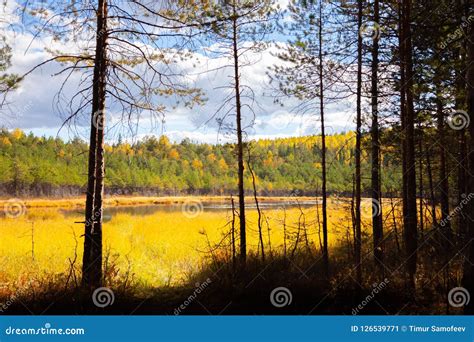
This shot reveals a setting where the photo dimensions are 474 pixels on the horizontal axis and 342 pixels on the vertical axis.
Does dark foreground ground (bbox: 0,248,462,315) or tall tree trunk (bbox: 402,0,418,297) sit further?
tall tree trunk (bbox: 402,0,418,297)

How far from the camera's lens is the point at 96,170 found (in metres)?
7.05

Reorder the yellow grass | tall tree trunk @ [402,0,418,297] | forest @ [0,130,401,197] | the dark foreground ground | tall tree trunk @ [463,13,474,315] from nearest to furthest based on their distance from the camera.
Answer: tall tree trunk @ [463,13,474,315] < the dark foreground ground < tall tree trunk @ [402,0,418,297] < the yellow grass < forest @ [0,130,401,197]

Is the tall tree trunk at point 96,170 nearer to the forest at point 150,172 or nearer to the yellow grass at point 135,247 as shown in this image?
the yellow grass at point 135,247

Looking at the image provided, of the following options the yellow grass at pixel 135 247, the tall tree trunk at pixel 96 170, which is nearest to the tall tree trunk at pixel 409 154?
the yellow grass at pixel 135 247

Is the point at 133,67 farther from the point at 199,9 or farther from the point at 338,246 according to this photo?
the point at 338,246

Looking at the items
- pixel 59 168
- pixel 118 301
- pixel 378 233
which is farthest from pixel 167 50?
pixel 59 168

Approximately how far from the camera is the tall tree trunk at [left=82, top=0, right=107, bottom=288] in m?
6.89

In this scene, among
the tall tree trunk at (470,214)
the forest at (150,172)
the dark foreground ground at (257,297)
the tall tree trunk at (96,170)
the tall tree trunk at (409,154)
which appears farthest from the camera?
the forest at (150,172)

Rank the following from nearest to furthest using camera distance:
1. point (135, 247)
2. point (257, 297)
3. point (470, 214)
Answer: point (470, 214) → point (257, 297) → point (135, 247)

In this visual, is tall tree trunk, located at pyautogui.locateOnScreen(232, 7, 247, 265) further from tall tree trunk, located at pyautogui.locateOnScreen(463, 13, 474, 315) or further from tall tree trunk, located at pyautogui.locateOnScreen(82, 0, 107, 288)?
tall tree trunk, located at pyautogui.locateOnScreen(463, 13, 474, 315)

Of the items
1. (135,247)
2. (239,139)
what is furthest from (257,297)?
(135,247)

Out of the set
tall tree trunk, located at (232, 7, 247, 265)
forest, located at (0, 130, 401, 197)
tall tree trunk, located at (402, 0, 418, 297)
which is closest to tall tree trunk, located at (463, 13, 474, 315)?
tall tree trunk, located at (402, 0, 418, 297)

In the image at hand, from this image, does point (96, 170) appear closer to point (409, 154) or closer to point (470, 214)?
point (409, 154)

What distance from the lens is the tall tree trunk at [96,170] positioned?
6895 mm
